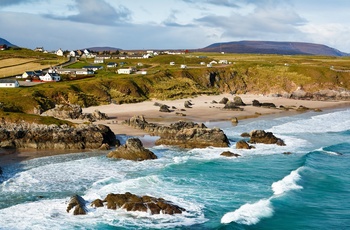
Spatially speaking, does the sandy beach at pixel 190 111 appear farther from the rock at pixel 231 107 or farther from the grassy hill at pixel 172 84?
the grassy hill at pixel 172 84

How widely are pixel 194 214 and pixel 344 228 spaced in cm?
951

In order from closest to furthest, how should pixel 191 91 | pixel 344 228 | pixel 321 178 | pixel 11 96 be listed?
pixel 344 228, pixel 321 178, pixel 11 96, pixel 191 91

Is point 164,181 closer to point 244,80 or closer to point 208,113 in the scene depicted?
point 208,113

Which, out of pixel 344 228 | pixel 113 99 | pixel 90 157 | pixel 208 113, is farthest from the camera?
pixel 113 99

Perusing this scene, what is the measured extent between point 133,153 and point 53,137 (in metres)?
10.3

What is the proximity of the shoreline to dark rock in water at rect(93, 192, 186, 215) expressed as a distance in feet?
54.7

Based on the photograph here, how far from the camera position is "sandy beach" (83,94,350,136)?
6869 cm

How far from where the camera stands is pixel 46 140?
159 ft

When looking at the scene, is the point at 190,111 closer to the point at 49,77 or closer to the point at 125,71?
the point at 49,77

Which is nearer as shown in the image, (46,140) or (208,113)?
(46,140)

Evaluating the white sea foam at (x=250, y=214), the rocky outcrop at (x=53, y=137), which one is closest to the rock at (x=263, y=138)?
the rocky outcrop at (x=53, y=137)

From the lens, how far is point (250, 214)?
29250 mm

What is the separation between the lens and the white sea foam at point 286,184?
115 feet

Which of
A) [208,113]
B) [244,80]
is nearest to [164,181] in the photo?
[208,113]
